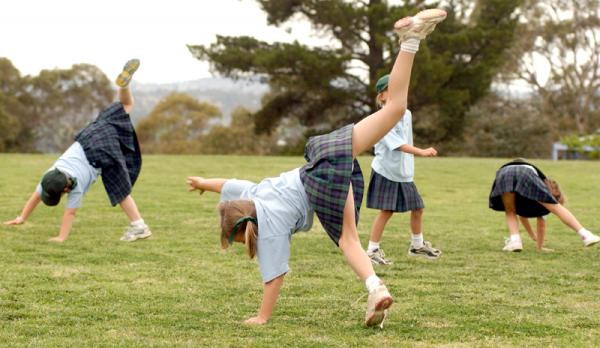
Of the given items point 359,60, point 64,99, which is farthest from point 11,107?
point 359,60

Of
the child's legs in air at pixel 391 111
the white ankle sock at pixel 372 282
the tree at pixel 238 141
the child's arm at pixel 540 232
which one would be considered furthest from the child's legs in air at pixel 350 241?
the tree at pixel 238 141

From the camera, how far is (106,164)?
7980mm

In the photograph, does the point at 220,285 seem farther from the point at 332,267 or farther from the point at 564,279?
the point at 564,279

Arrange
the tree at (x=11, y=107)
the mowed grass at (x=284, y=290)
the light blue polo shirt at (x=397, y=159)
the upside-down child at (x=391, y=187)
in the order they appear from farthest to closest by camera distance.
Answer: the tree at (x=11, y=107) < the upside-down child at (x=391, y=187) < the light blue polo shirt at (x=397, y=159) < the mowed grass at (x=284, y=290)

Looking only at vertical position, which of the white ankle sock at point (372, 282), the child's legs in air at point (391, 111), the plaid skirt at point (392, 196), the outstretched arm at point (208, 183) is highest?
the child's legs in air at point (391, 111)

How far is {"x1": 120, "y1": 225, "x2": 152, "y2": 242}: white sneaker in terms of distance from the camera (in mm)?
7977

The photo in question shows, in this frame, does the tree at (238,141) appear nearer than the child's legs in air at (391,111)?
No

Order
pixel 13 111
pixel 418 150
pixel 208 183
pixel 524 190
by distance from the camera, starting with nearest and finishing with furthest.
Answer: pixel 208 183 → pixel 418 150 → pixel 524 190 → pixel 13 111

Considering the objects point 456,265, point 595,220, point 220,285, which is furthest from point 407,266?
point 595,220

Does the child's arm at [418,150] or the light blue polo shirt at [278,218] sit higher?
the child's arm at [418,150]

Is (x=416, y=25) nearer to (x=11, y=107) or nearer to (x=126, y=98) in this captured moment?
(x=126, y=98)

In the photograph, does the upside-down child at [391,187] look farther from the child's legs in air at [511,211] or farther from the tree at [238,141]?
the tree at [238,141]

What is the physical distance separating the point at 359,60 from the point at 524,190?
26.7 metres

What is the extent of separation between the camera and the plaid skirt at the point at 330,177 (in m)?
4.39
